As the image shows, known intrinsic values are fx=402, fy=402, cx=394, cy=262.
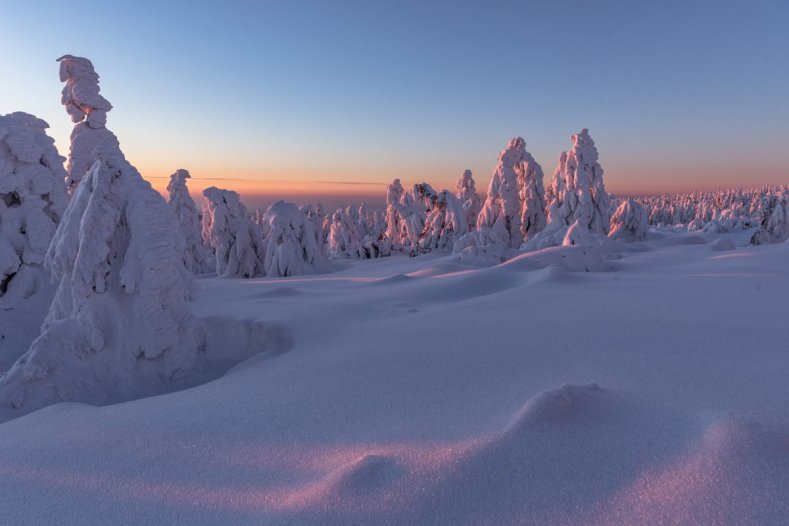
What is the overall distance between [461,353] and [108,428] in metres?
3.01

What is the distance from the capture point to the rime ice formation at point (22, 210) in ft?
29.6

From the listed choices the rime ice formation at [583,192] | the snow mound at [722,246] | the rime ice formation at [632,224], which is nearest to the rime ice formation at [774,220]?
the rime ice formation at [632,224]

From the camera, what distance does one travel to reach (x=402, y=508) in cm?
175

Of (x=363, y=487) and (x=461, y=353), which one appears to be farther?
(x=461, y=353)

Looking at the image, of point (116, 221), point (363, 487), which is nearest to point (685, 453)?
point (363, 487)

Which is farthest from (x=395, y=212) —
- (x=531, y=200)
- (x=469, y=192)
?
(x=531, y=200)

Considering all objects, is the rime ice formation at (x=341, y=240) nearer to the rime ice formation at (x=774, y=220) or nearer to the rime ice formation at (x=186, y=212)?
the rime ice formation at (x=186, y=212)

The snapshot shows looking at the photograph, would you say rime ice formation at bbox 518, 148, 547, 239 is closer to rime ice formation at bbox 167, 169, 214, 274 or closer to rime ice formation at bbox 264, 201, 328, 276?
rime ice formation at bbox 264, 201, 328, 276

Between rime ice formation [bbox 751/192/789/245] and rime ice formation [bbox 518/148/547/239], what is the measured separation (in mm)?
13190

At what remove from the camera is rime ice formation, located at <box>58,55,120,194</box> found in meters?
14.9

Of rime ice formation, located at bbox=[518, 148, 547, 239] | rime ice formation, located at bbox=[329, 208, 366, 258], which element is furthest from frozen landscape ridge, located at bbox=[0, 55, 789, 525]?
rime ice formation, located at bbox=[329, 208, 366, 258]

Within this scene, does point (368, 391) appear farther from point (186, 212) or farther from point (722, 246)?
point (186, 212)

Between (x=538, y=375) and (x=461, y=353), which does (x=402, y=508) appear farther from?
(x=461, y=353)

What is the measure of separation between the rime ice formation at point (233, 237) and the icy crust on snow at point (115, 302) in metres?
18.8
